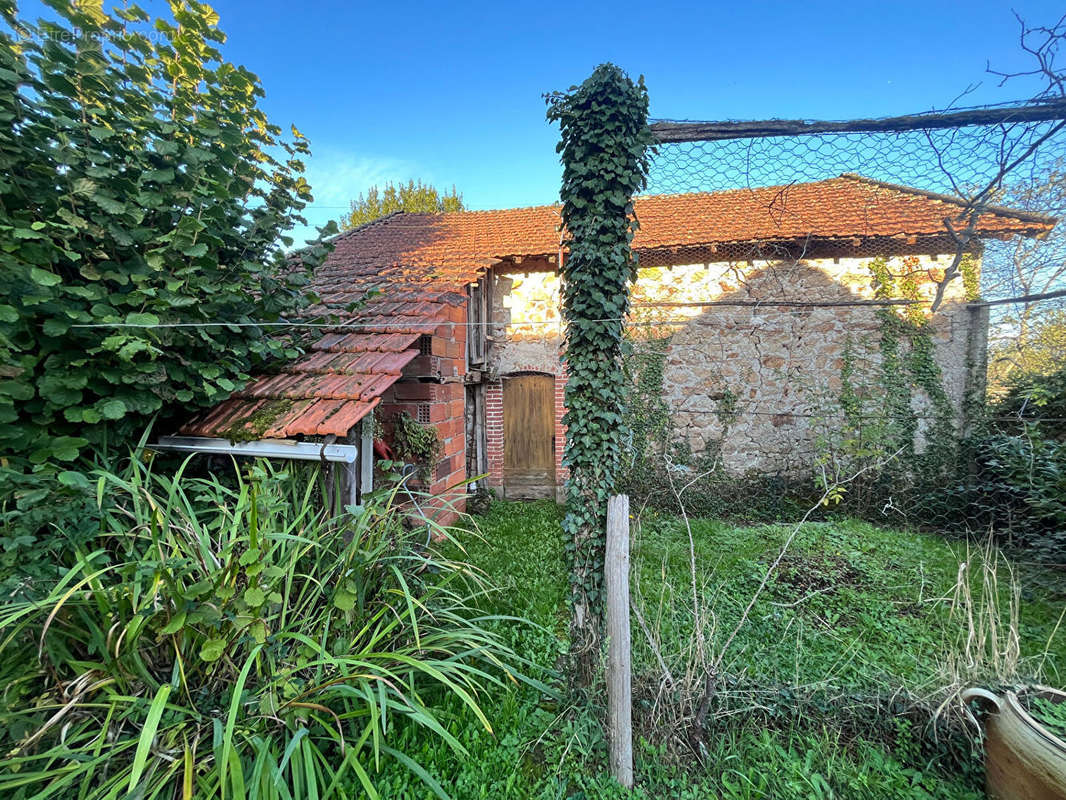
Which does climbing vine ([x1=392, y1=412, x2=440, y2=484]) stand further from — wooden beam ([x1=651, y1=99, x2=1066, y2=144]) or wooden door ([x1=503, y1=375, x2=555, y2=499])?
wooden door ([x1=503, y1=375, x2=555, y2=499])

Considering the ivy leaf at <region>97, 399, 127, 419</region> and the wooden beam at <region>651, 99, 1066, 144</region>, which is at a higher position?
the wooden beam at <region>651, 99, 1066, 144</region>

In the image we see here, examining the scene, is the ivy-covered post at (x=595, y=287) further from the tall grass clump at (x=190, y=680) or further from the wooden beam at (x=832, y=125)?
the tall grass clump at (x=190, y=680)

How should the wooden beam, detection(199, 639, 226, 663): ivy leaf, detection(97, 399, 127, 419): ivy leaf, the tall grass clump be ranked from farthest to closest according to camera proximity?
the wooden beam < detection(97, 399, 127, 419): ivy leaf < detection(199, 639, 226, 663): ivy leaf < the tall grass clump

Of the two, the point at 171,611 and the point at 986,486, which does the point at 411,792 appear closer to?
the point at 171,611

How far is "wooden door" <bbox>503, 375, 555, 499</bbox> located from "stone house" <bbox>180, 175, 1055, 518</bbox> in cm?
3

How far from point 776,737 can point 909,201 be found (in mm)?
4902

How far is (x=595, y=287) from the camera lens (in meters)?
2.58

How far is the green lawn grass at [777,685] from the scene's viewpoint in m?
1.95

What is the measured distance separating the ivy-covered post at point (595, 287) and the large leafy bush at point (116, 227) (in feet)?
7.09

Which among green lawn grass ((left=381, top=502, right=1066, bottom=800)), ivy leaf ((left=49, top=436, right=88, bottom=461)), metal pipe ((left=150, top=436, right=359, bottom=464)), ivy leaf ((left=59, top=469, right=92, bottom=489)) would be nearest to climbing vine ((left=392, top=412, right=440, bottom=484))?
green lawn grass ((left=381, top=502, right=1066, bottom=800))

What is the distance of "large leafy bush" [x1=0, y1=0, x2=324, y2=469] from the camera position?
2133mm

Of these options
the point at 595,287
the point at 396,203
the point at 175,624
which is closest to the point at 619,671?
the point at 175,624

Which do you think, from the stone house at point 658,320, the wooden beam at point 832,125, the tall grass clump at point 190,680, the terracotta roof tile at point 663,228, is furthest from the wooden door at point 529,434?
the tall grass clump at point 190,680

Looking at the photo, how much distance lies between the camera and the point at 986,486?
14.6 ft
